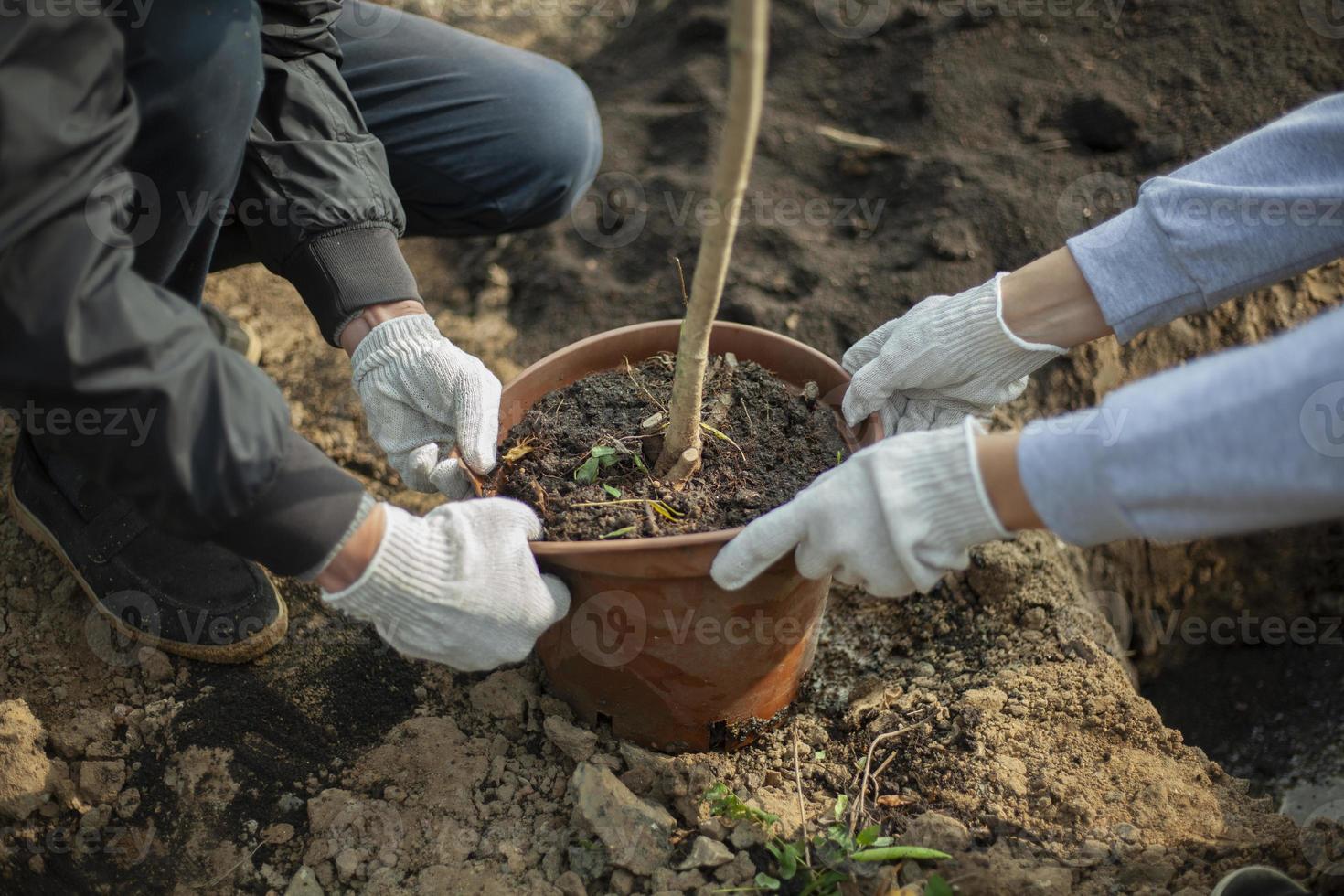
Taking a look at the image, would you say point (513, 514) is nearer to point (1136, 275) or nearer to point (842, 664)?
point (842, 664)

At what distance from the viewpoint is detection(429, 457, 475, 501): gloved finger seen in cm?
155

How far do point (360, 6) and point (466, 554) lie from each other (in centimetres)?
139

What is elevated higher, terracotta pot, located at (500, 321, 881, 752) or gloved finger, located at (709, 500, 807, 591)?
gloved finger, located at (709, 500, 807, 591)

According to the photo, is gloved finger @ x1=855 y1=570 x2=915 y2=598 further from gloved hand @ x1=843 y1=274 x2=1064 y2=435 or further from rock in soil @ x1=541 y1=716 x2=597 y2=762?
rock in soil @ x1=541 y1=716 x2=597 y2=762

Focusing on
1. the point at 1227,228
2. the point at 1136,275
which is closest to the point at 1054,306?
the point at 1136,275

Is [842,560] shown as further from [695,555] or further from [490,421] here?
[490,421]

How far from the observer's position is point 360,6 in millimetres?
2045

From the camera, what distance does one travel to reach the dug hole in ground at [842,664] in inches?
56.7

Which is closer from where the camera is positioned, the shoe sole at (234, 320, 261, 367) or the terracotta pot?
the terracotta pot

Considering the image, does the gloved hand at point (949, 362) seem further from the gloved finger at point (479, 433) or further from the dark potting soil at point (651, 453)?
the gloved finger at point (479, 433)

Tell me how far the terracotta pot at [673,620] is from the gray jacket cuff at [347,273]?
0.29 m

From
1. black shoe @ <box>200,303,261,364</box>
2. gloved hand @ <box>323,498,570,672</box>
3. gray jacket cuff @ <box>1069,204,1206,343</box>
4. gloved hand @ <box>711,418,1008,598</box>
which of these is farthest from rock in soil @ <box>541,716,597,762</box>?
black shoe @ <box>200,303,261,364</box>

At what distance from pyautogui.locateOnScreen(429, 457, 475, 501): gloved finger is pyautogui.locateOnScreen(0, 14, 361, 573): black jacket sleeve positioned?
15.4 inches

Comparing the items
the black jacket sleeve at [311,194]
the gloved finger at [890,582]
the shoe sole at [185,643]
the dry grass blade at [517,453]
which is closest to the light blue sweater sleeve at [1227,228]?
the gloved finger at [890,582]
